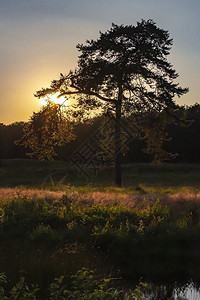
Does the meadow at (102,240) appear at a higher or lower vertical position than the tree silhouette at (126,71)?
lower

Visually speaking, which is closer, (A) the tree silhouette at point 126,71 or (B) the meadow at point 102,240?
(B) the meadow at point 102,240

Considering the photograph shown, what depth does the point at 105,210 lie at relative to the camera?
13.8 meters

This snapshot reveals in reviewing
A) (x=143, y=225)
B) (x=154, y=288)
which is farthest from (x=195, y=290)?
(x=143, y=225)

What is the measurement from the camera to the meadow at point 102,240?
9352 millimetres

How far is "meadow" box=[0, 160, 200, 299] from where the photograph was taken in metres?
9.35

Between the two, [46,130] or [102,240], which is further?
[46,130]

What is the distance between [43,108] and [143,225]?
515 inches

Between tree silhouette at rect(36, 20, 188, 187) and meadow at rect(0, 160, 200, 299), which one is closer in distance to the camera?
meadow at rect(0, 160, 200, 299)

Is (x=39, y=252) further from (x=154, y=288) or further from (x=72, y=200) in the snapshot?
(x=72, y=200)

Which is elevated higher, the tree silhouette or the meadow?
the tree silhouette

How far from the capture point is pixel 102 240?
448 inches

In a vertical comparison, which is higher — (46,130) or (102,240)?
(46,130)

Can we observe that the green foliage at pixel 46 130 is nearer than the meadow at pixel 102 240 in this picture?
No

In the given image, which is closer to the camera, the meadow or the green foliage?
the meadow
